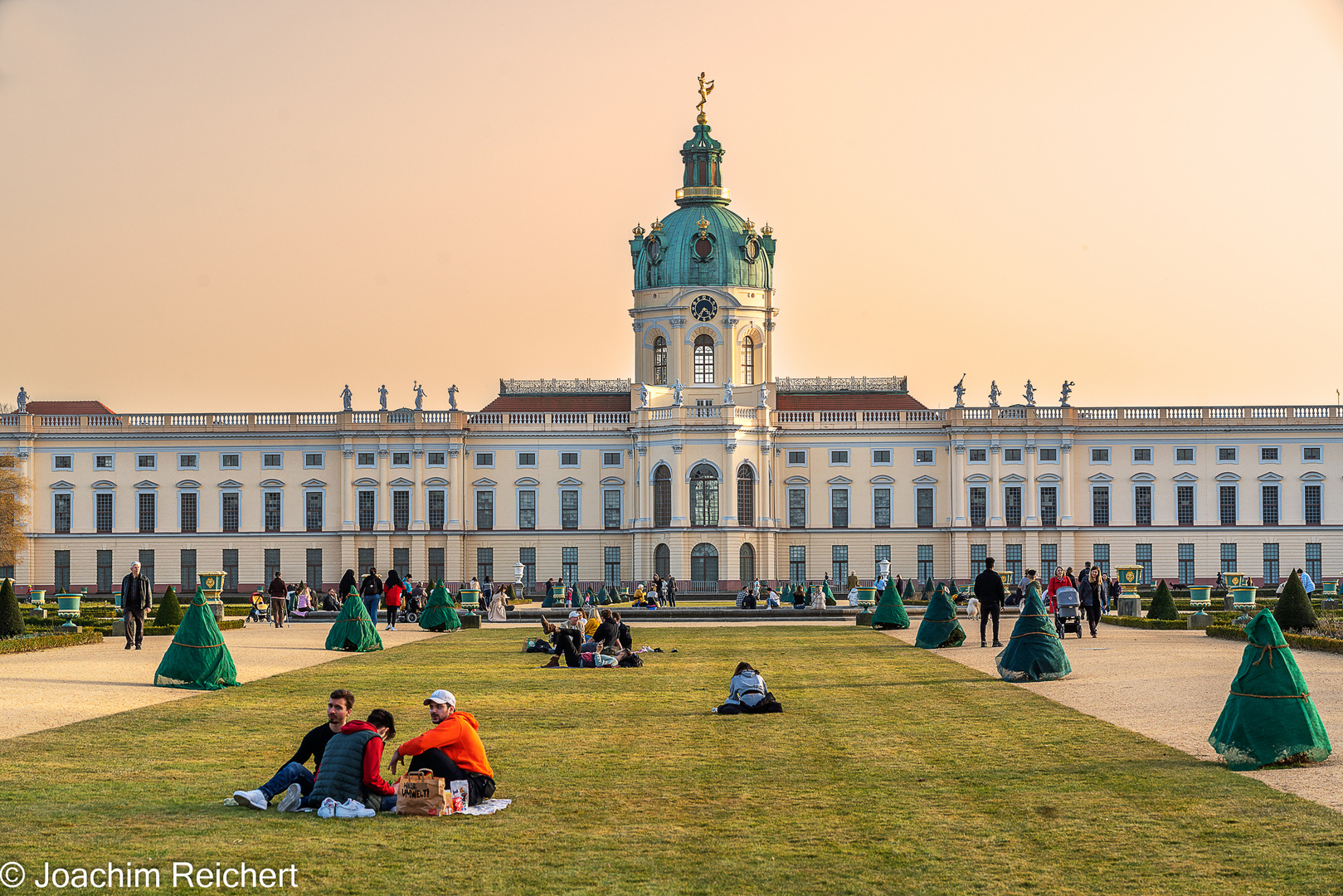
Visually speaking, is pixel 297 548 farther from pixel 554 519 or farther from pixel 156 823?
pixel 156 823

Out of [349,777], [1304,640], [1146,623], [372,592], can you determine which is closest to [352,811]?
[349,777]

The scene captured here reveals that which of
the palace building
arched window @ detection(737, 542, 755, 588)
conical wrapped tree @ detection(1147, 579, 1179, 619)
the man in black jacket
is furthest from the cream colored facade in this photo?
the man in black jacket

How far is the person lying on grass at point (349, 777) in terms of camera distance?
43.5 ft

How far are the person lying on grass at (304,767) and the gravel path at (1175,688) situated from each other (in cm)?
835

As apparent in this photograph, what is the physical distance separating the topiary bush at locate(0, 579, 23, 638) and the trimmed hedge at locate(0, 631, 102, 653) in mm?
939

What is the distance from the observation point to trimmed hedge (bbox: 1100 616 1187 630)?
41719 millimetres

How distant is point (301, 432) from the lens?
82500 millimetres

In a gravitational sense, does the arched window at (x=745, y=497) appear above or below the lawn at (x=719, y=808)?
above

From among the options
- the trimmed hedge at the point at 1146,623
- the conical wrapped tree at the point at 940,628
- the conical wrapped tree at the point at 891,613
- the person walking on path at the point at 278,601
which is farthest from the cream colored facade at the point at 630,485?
the conical wrapped tree at the point at 940,628

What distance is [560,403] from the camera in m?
89.2

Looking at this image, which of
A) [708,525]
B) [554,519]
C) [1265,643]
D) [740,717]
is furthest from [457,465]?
[1265,643]

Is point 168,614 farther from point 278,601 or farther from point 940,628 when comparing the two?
point 940,628

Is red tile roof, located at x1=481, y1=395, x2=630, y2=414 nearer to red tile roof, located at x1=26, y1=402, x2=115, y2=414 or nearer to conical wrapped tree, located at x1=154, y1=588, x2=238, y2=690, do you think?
red tile roof, located at x1=26, y1=402, x2=115, y2=414

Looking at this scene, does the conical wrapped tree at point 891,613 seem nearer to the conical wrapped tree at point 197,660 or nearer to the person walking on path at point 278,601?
the person walking on path at point 278,601
